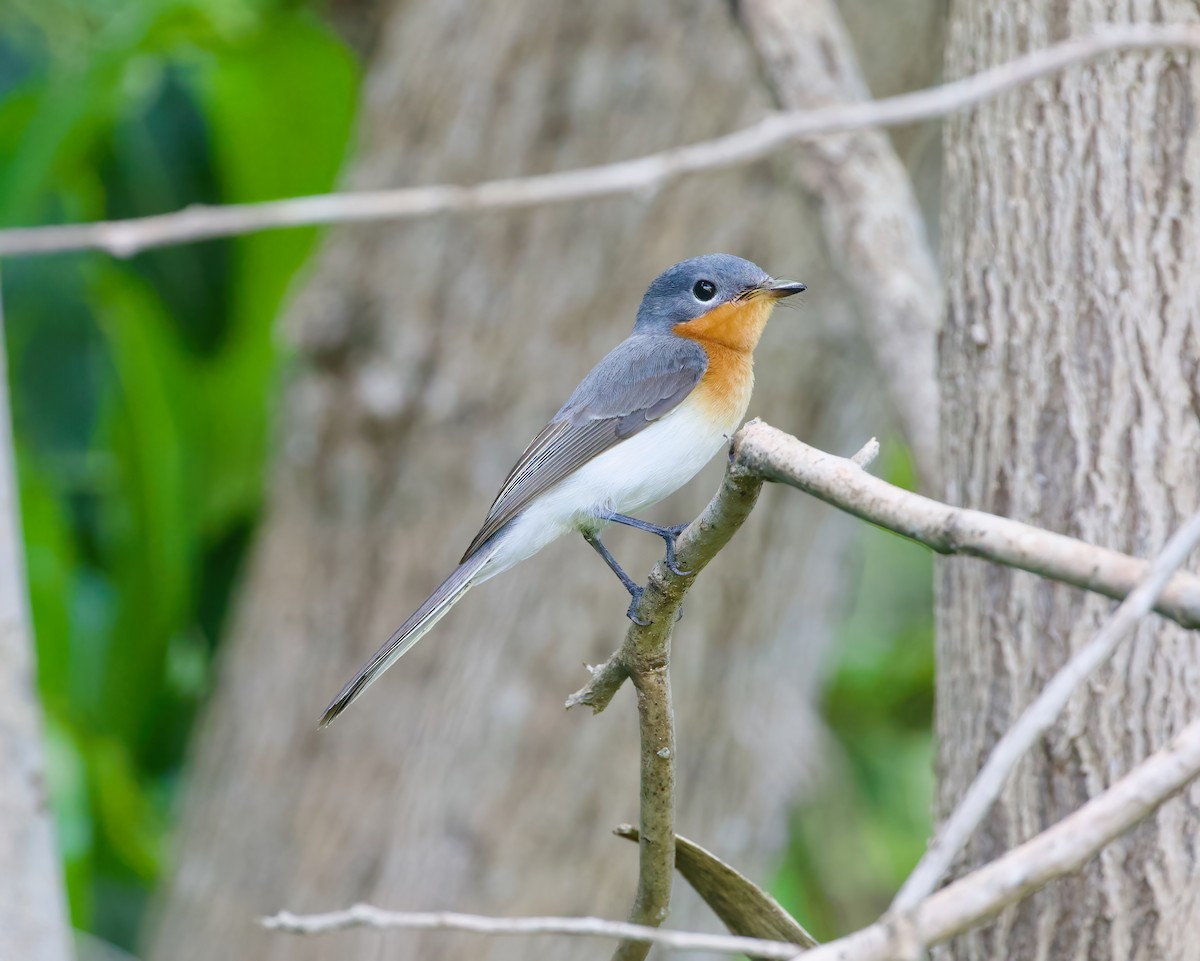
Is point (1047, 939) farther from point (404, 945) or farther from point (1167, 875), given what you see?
point (404, 945)

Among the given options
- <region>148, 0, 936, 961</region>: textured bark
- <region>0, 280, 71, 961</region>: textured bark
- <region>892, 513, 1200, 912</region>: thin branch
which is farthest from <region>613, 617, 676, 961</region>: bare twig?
<region>148, 0, 936, 961</region>: textured bark

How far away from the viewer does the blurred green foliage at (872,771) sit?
6.30 m

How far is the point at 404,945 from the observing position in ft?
15.2

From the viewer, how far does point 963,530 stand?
137cm

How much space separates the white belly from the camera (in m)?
2.81

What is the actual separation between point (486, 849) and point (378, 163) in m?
2.42

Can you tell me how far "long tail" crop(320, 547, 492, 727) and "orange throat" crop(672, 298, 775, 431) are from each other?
638 mm

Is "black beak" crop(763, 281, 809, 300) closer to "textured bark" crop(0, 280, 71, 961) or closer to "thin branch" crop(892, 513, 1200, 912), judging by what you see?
"textured bark" crop(0, 280, 71, 961)

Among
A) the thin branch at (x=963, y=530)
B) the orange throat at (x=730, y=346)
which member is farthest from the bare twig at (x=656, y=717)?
the orange throat at (x=730, y=346)

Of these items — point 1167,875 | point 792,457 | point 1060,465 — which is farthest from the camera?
point 1060,465

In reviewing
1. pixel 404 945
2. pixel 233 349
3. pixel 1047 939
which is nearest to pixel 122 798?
pixel 404 945

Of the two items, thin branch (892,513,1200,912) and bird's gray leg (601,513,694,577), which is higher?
bird's gray leg (601,513,694,577)

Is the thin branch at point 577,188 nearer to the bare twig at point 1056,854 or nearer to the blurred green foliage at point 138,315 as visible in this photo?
the bare twig at point 1056,854

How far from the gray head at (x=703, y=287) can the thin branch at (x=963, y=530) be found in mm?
1299
